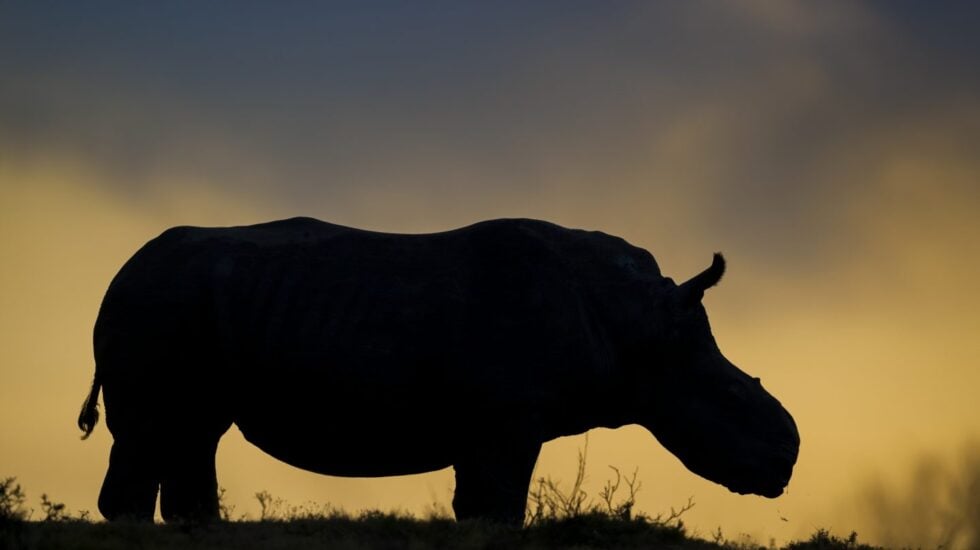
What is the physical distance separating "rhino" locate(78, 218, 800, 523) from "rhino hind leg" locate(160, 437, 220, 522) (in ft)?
0.07

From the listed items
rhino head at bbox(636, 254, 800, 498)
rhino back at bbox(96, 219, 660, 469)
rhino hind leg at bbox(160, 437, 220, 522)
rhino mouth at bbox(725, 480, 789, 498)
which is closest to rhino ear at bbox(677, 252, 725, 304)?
rhino head at bbox(636, 254, 800, 498)

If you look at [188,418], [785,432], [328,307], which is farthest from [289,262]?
[785,432]

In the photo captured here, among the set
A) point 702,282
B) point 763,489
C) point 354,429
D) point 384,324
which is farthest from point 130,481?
A: point 763,489

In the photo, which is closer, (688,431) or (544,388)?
(544,388)

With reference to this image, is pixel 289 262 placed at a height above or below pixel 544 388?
above

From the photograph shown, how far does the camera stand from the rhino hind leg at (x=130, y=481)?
14164 millimetres

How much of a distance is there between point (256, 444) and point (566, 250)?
402 centimetres

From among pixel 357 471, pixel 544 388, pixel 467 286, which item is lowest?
pixel 357 471

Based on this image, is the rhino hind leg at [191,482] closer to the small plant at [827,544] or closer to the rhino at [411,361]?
the rhino at [411,361]

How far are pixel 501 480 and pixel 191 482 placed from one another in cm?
385

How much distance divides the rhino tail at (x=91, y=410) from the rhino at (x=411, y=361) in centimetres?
67

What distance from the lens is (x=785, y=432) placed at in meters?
14.8

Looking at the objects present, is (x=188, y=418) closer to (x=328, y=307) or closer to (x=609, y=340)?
(x=328, y=307)

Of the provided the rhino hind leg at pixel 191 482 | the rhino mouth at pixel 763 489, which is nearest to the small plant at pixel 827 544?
the rhino mouth at pixel 763 489
